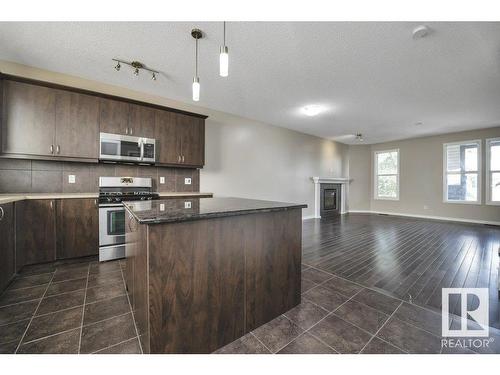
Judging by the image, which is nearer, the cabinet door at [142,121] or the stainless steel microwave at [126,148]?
the stainless steel microwave at [126,148]

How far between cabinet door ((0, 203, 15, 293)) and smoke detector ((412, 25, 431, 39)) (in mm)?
4329

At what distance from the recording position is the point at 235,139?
4.86 metres

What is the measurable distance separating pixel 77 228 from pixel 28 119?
1.48 m

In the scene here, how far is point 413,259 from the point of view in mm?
2898

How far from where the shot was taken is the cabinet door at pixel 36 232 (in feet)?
7.91

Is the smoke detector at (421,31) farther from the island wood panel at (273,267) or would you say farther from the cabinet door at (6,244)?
the cabinet door at (6,244)

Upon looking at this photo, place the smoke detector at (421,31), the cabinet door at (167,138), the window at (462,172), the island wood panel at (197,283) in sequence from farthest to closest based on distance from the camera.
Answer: the window at (462,172) < the cabinet door at (167,138) < the smoke detector at (421,31) < the island wood panel at (197,283)

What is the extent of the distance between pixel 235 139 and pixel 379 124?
148 inches

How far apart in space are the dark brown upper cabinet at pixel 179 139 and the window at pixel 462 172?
7.33m

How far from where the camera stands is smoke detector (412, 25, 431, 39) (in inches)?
Result: 80.7

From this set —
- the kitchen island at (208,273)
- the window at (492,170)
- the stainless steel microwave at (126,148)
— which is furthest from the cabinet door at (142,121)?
the window at (492,170)

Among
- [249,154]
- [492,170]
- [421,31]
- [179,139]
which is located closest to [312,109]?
[249,154]
